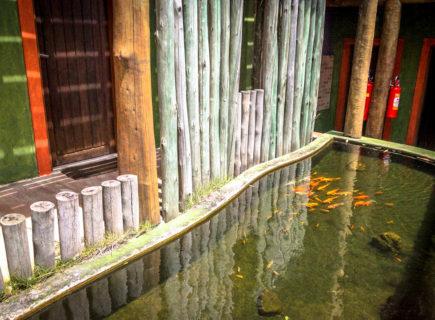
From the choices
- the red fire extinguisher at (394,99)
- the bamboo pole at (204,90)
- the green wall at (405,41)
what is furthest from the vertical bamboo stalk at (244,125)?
the green wall at (405,41)

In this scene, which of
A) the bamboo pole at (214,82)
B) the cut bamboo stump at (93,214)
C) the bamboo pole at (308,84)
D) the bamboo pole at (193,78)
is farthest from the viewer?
the bamboo pole at (308,84)

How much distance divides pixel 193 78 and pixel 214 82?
44 centimetres

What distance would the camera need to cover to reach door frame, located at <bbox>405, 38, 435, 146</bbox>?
830 centimetres

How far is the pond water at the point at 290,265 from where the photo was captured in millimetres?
3180

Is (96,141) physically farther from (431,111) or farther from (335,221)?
(431,111)

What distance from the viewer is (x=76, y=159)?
6102mm

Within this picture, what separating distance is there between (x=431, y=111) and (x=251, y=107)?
5289mm

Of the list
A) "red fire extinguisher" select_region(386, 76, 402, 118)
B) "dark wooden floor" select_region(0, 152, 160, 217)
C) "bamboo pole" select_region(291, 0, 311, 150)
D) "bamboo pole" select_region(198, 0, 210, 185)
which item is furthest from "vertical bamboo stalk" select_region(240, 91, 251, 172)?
"red fire extinguisher" select_region(386, 76, 402, 118)

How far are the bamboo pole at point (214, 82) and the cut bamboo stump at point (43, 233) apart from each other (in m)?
2.26

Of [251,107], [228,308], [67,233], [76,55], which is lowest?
[228,308]

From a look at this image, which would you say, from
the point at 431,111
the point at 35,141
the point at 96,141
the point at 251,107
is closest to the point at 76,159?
the point at 96,141

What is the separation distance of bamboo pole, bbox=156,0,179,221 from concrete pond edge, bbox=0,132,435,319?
24cm

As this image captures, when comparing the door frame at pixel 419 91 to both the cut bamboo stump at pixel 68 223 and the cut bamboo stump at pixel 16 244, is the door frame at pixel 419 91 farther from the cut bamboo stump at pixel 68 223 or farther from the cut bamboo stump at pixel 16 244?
the cut bamboo stump at pixel 16 244

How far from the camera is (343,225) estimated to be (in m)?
4.57
